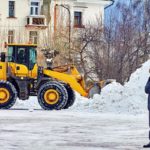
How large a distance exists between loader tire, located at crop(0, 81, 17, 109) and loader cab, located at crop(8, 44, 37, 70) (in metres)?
1.25

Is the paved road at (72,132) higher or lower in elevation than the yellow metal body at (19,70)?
lower

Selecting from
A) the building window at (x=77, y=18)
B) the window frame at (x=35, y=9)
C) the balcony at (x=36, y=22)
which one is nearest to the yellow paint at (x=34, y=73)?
the balcony at (x=36, y=22)

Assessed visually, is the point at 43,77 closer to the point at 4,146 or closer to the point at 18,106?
the point at 18,106

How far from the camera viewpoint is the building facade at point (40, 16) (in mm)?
67500

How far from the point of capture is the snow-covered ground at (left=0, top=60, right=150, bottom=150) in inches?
591

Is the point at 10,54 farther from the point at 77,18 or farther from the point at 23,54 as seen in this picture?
the point at 77,18

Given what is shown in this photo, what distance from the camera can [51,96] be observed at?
1134 inches

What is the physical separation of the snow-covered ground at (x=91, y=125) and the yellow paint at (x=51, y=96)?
2.77 feet

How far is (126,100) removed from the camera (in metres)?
27.7

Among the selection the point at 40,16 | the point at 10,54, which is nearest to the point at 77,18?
the point at 40,16

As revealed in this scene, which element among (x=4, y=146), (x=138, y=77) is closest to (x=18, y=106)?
(x=138, y=77)

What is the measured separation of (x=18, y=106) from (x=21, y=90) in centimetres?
217

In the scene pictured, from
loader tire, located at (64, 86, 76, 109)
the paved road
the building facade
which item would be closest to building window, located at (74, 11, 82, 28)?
the building facade

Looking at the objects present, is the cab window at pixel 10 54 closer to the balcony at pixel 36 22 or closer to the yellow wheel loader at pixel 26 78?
the yellow wheel loader at pixel 26 78
